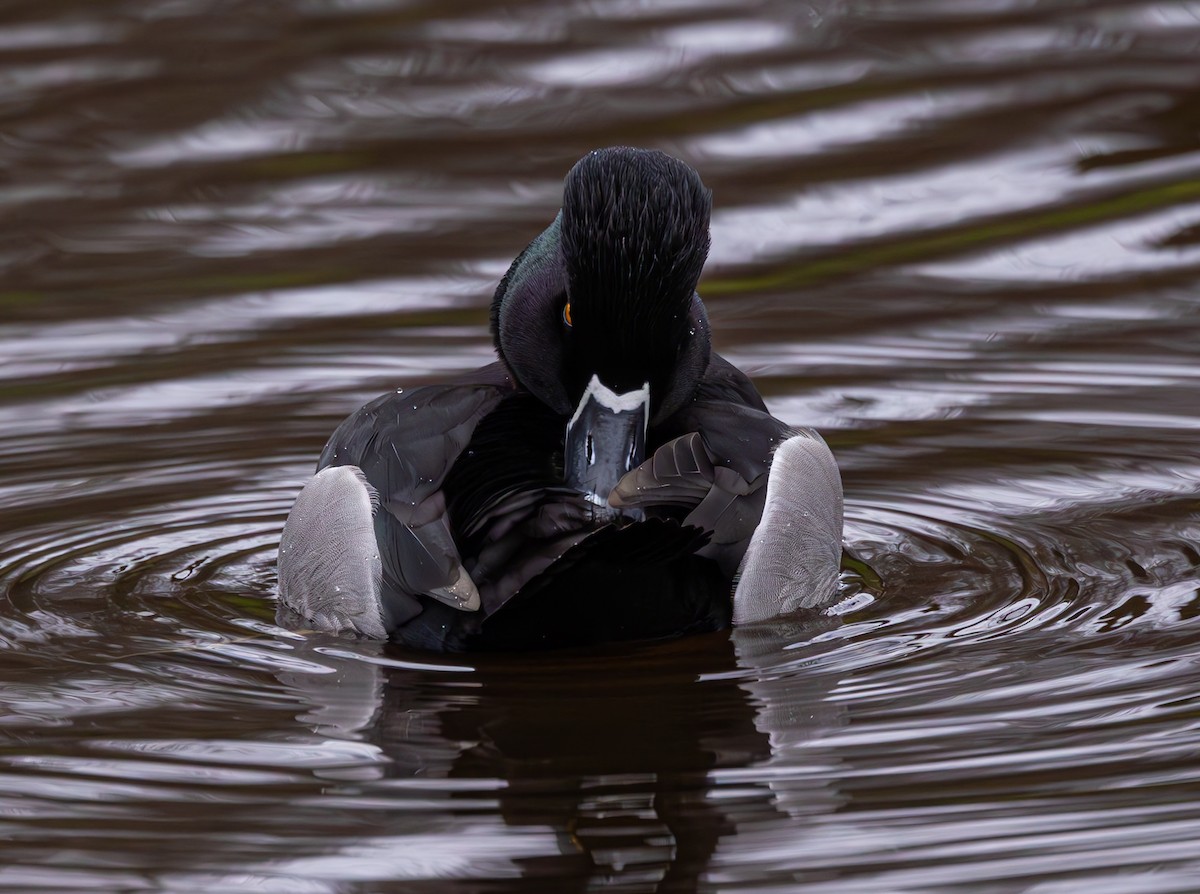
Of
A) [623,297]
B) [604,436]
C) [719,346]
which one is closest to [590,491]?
[604,436]

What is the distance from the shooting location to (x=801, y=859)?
4195 millimetres

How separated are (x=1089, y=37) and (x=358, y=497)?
→ 7.76 metres

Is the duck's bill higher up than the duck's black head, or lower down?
lower down

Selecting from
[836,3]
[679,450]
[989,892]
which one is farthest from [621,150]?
[836,3]

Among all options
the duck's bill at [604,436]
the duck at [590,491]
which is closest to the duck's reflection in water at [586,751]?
the duck at [590,491]

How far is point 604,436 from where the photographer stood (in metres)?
5.62

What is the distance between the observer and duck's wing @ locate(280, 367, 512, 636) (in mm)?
5395

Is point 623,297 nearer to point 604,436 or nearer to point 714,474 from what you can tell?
point 604,436

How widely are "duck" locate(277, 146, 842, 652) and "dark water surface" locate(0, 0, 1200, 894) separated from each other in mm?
152

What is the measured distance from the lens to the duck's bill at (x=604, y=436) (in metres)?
5.61

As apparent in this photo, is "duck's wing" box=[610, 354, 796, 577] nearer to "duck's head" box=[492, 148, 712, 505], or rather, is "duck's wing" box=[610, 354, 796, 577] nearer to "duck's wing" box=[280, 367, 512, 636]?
"duck's head" box=[492, 148, 712, 505]

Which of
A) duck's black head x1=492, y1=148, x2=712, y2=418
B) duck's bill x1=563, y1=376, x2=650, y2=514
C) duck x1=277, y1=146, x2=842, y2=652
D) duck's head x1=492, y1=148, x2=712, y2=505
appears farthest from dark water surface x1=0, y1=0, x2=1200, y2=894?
duck's black head x1=492, y1=148, x2=712, y2=418

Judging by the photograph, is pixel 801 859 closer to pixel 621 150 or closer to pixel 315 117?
pixel 621 150

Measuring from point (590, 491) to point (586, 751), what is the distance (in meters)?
0.93
